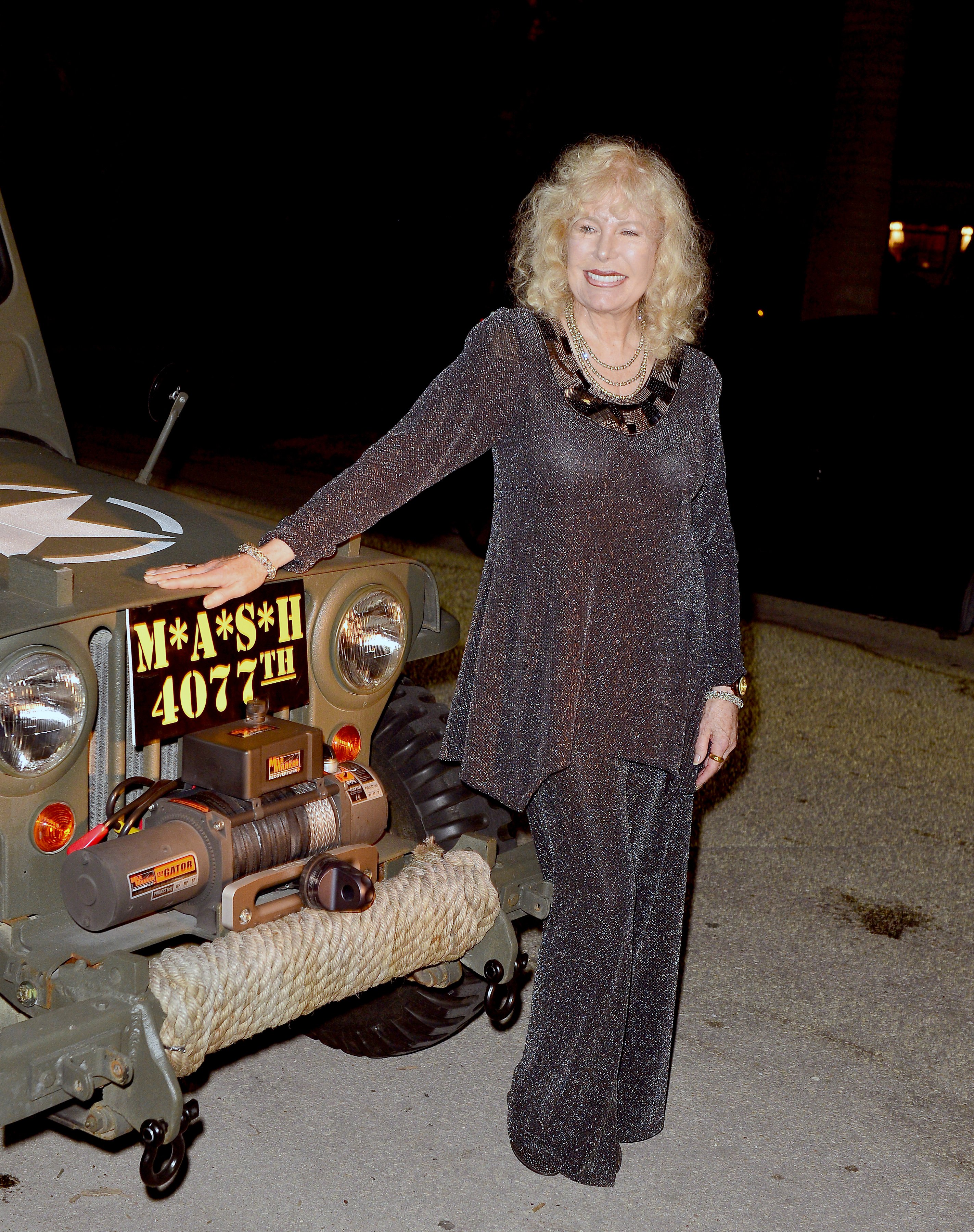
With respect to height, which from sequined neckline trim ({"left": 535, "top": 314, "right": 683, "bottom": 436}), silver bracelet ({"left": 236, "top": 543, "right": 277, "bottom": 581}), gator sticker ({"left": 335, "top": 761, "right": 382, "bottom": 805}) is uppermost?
sequined neckline trim ({"left": 535, "top": 314, "right": 683, "bottom": 436})

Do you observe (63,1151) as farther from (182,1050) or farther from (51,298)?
(51,298)

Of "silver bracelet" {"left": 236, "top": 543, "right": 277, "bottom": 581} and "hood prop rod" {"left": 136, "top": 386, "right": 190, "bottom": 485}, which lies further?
"hood prop rod" {"left": 136, "top": 386, "right": 190, "bottom": 485}

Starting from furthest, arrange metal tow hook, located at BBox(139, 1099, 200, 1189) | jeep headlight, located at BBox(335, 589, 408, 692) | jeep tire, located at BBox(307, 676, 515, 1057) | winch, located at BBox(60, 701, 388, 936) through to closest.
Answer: jeep tire, located at BBox(307, 676, 515, 1057) → jeep headlight, located at BBox(335, 589, 408, 692) → winch, located at BBox(60, 701, 388, 936) → metal tow hook, located at BBox(139, 1099, 200, 1189)

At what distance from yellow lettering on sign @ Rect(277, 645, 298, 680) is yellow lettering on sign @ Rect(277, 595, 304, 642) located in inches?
0.7

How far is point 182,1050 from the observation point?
2.22 meters

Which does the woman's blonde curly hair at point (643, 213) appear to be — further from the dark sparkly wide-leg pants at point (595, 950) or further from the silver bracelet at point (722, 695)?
the dark sparkly wide-leg pants at point (595, 950)

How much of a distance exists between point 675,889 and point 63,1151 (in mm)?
1341

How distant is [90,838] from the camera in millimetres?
2389

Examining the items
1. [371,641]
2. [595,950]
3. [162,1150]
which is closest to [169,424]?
[371,641]

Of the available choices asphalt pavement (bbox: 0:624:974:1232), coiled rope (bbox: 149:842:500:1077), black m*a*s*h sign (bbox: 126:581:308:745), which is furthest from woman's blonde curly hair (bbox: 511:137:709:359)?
asphalt pavement (bbox: 0:624:974:1232)

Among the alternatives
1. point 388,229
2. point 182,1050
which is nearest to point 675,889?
point 182,1050

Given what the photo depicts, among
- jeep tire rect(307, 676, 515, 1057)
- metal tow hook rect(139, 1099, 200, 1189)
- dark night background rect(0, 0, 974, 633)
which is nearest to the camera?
metal tow hook rect(139, 1099, 200, 1189)

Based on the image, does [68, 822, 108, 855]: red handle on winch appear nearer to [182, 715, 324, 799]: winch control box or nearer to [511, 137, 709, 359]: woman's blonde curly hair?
[182, 715, 324, 799]: winch control box

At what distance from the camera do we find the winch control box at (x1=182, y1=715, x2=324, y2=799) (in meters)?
2.40
